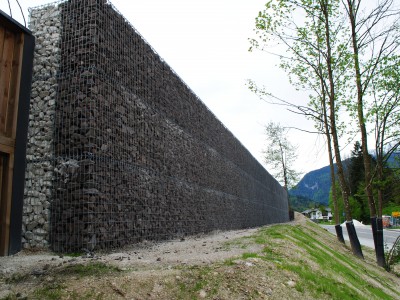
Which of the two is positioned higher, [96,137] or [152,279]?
[96,137]

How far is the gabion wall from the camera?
7449 mm

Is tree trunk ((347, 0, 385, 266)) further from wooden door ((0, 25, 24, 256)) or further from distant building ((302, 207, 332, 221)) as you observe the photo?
distant building ((302, 207, 332, 221))

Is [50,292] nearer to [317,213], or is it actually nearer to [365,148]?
[365,148]

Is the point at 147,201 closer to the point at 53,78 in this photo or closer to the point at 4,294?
the point at 53,78

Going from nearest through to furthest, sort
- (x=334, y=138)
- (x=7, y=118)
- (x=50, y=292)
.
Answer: (x=50, y=292) → (x=7, y=118) → (x=334, y=138)

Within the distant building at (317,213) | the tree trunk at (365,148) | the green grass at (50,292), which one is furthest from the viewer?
the distant building at (317,213)

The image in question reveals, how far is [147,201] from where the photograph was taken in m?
9.80

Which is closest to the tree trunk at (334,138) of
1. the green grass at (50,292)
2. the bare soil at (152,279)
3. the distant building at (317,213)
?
the bare soil at (152,279)

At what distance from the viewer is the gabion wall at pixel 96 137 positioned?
7449 millimetres

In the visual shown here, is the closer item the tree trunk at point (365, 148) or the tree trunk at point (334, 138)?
the tree trunk at point (365, 148)

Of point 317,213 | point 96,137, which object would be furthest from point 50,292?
point 317,213

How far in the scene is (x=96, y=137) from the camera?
25.5ft

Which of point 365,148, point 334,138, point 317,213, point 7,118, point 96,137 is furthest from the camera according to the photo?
point 317,213

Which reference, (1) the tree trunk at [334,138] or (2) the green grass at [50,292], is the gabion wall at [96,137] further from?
(1) the tree trunk at [334,138]
